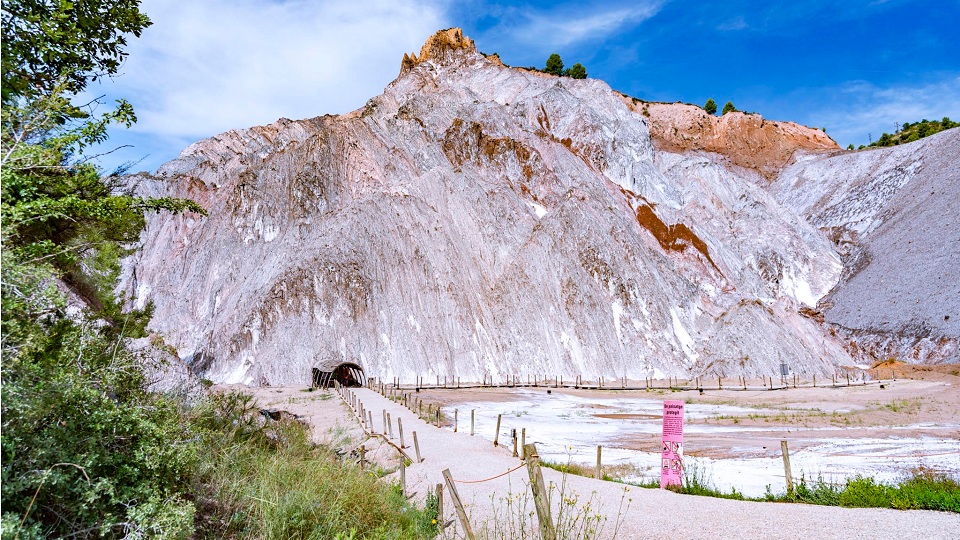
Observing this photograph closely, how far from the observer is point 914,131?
110750 millimetres

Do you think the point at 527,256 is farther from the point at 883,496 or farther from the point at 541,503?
the point at 541,503

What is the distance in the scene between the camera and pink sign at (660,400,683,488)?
44.4ft

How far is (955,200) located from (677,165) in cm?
3510

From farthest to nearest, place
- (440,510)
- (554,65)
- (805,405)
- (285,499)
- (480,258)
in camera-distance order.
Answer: (554,65)
(480,258)
(805,405)
(440,510)
(285,499)

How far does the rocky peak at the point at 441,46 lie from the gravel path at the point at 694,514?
343 ft

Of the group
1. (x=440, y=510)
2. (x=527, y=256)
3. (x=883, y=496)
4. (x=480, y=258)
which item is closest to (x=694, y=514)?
(x=883, y=496)

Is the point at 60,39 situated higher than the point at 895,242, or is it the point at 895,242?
the point at 895,242

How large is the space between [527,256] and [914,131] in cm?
9603

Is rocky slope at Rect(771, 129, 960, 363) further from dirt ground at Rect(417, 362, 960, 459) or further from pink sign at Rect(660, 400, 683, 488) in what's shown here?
pink sign at Rect(660, 400, 683, 488)

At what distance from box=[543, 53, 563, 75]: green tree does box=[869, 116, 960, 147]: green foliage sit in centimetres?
6548

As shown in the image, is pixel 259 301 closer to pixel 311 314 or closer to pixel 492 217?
pixel 311 314

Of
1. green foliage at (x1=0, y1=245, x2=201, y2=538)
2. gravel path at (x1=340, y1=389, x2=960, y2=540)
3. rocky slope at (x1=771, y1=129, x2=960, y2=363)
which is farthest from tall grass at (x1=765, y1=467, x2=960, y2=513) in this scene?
rocky slope at (x1=771, y1=129, x2=960, y2=363)

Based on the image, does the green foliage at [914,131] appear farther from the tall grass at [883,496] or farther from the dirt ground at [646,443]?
the tall grass at [883,496]

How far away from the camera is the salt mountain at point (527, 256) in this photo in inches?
2132
